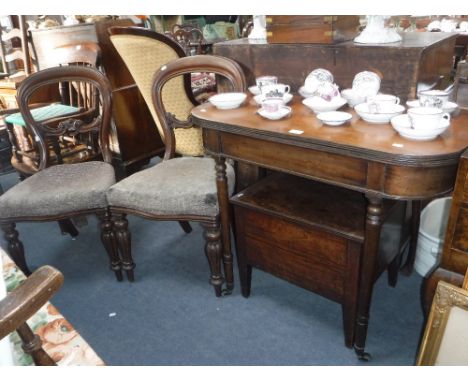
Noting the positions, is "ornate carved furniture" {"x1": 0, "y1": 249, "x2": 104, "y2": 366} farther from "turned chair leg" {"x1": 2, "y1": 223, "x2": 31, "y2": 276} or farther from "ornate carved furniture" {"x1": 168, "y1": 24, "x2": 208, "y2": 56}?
"ornate carved furniture" {"x1": 168, "y1": 24, "x2": 208, "y2": 56}

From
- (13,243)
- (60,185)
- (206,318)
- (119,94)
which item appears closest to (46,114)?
(119,94)

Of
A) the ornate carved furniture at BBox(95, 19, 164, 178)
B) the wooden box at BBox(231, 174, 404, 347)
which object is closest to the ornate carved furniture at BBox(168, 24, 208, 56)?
the ornate carved furniture at BBox(95, 19, 164, 178)

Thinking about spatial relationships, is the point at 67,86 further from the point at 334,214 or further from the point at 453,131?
the point at 453,131

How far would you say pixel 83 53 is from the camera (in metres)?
2.66

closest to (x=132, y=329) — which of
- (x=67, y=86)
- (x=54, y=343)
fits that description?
(x=54, y=343)

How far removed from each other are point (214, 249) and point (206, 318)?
0.29m

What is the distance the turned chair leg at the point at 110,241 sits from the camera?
1.91 m

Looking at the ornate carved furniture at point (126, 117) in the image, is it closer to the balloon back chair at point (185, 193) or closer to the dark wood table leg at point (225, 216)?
the balloon back chair at point (185, 193)

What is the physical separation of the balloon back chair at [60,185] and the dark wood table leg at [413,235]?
1.32m

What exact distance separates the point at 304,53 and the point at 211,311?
3.72ft

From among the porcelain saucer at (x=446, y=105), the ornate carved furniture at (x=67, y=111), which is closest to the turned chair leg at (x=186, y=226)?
the ornate carved furniture at (x=67, y=111)

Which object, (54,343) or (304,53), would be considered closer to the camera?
(54,343)

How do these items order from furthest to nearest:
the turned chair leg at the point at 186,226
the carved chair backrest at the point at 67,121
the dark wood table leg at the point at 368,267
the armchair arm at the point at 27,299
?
1. the turned chair leg at the point at 186,226
2. the carved chair backrest at the point at 67,121
3. the dark wood table leg at the point at 368,267
4. the armchair arm at the point at 27,299
